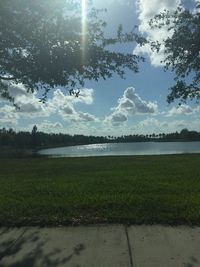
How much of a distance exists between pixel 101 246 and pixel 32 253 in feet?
3.21

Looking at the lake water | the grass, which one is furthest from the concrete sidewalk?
the lake water

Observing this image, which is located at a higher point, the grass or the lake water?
the lake water

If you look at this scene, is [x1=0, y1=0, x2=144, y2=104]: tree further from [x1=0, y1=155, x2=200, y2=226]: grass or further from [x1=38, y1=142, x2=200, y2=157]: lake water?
[x1=38, y1=142, x2=200, y2=157]: lake water

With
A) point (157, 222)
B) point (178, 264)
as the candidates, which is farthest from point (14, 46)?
point (178, 264)

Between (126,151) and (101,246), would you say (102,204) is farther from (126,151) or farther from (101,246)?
(126,151)

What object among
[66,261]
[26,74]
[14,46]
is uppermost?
[14,46]

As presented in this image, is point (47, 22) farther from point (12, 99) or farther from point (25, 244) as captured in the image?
point (12, 99)

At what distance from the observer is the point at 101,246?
5.88 meters

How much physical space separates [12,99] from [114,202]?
6367 mm

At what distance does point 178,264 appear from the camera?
507cm

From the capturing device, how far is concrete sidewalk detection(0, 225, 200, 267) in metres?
5.25

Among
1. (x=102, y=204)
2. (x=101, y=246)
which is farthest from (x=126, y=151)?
(x=101, y=246)

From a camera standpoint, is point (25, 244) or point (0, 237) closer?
point (25, 244)

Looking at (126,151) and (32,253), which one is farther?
(126,151)
